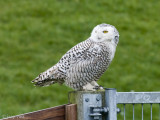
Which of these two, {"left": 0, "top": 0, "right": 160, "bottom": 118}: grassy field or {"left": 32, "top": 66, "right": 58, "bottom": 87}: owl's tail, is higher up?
{"left": 0, "top": 0, "right": 160, "bottom": 118}: grassy field

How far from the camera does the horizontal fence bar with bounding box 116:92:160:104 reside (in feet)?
9.18

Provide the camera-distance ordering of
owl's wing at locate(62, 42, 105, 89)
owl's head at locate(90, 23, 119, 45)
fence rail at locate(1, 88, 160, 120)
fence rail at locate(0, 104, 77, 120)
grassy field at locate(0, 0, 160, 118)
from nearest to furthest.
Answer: fence rail at locate(0, 104, 77, 120) < fence rail at locate(1, 88, 160, 120) < owl's head at locate(90, 23, 119, 45) < owl's wing at locate(62, 42, 105, 89) < grassy field at locate(0, 0, 160, 118)

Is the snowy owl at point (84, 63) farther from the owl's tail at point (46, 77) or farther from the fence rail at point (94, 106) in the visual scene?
the fence rail at point (94, 106)

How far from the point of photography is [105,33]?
3242 millimetres

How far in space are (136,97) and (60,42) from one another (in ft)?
22.0

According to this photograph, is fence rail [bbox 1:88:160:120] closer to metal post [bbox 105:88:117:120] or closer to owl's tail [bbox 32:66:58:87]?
metal post [bbox 105:88:117:120]

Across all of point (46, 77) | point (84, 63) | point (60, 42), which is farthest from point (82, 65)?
point (60, 42)

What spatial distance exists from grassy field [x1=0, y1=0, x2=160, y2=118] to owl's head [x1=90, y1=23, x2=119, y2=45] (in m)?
4.02

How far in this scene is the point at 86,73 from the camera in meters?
3.35

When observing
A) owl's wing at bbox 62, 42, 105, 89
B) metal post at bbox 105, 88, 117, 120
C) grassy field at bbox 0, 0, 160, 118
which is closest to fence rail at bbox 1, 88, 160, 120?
metal post at bbox 105, 88, 117, 120

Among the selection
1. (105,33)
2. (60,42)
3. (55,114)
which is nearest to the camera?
(55,114)

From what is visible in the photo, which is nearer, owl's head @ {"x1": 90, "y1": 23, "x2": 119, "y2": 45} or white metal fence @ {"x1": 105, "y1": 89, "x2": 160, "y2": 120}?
white metal fence @ {"x1": 105, "y1": 89, "x2": 160, "y2": 120}

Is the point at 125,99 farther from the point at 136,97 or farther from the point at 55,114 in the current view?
the point at 55,114

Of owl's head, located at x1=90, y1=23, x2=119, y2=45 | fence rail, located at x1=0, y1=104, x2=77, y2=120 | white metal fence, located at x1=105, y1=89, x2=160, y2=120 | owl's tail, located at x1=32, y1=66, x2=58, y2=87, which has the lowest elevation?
fence rail, located at x1=0, y1=104, x2=77, y2=120
